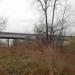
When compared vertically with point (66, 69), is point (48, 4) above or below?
above

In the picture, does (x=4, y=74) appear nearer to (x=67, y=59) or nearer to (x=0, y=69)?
(x=0, y=69)

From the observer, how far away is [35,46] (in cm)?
1523

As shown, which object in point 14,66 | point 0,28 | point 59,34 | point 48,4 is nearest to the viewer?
point 14,66

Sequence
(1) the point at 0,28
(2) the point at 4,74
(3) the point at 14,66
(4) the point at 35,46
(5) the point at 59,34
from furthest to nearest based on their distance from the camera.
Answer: (1) the point at 0,28, (5) the point at 59,34, (4) the point at 35,46, (3) the point at 14,66, (2) the point at 4,74

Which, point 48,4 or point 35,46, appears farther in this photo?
point 48,4

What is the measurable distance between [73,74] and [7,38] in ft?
124

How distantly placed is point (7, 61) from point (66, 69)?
3.25 m

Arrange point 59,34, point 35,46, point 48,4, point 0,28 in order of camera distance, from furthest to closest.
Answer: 1. point 0,28
2. point 59,34
3. point 48,4
4. point 35,46

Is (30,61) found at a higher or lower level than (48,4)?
lower

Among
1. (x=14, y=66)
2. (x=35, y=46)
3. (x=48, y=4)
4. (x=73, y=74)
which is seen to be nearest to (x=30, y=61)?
(x=14, y=66)

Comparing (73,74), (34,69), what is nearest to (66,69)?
(73,74)

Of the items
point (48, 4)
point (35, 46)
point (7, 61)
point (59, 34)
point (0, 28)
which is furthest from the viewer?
point (0, 28)

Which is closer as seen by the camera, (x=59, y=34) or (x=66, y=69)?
(x=66, y=69)

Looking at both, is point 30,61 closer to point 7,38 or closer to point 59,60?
point 59,60
